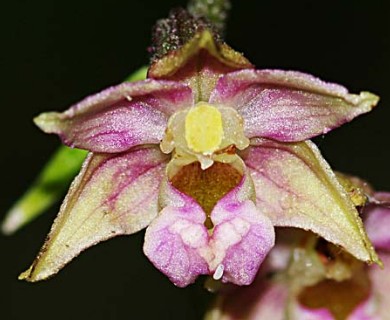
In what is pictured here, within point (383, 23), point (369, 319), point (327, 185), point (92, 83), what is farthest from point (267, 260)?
point (383, 23)

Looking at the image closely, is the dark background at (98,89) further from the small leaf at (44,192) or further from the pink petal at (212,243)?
the pink petal at (212,243)

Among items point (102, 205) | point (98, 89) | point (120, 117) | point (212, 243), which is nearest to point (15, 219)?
point (102, 205)

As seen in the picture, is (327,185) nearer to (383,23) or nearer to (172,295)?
(172,295)

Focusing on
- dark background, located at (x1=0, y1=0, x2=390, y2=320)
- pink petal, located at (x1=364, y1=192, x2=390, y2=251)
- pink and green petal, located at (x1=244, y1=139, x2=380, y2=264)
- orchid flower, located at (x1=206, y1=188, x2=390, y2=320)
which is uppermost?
pink and green petal, located at (x1=244, y1=139, x2=380, y2=264)

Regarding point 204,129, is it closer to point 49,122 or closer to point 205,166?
point 205,166

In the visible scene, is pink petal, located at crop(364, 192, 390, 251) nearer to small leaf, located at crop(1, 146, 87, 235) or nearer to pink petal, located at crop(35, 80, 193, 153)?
pink petal, located at crop(35, 80, 193, 153)

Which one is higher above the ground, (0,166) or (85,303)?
(0,166)

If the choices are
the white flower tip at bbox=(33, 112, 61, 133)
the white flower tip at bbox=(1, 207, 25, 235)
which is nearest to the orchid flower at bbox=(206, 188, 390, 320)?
the white flower tip at bbox=(1, 207, 25, 235)
